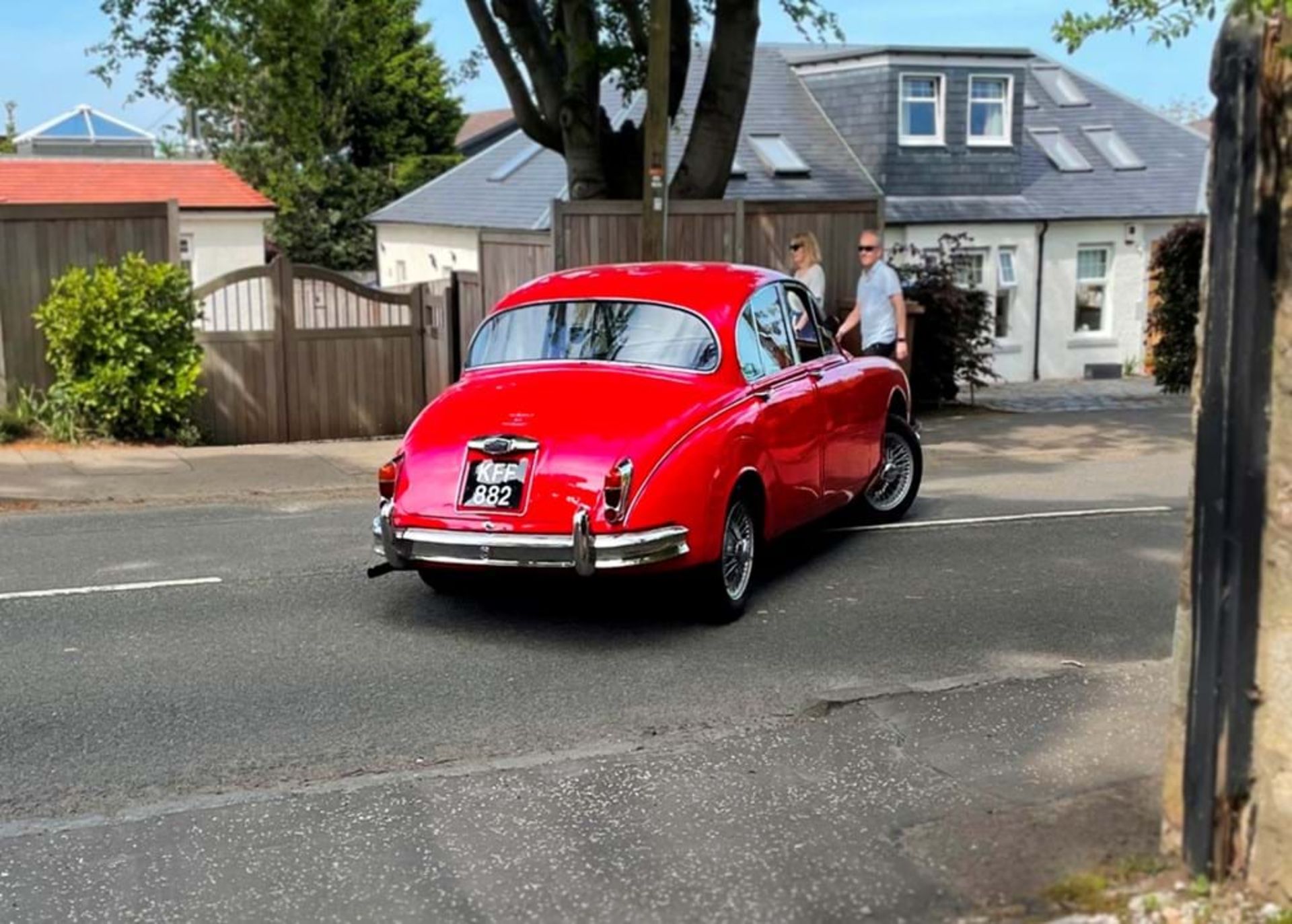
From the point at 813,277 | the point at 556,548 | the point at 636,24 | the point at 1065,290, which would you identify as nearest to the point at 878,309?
the point at 813,277

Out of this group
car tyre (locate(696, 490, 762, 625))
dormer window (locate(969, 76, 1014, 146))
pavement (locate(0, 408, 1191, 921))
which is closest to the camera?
pavement (locate(0, 408, 1191, 921))

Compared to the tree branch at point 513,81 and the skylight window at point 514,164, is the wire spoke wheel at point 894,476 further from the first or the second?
the skylight window at point 514,164

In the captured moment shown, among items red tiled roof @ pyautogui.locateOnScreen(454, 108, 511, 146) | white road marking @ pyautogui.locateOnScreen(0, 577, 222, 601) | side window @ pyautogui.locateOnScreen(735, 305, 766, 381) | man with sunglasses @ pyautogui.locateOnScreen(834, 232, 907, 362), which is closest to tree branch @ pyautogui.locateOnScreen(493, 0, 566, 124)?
man with sunglasses @ pyautogui.locateOnScreen(834, 232, 907, 362)

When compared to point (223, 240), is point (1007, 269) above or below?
below

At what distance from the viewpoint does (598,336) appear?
8227 mm

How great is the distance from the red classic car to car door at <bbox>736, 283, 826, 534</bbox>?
1cm

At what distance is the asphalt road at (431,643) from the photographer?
5793 mm

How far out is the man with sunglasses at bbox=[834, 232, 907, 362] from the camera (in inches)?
518

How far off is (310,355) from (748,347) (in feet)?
28.3

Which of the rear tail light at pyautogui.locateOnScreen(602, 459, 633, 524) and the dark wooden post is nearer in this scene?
the dark wooden post

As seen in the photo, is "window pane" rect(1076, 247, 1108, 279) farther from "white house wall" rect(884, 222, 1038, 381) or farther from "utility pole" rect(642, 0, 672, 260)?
"utility pole" rect(642, 0, 672, 260)

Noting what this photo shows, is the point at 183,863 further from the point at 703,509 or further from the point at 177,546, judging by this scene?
the point at 177,546

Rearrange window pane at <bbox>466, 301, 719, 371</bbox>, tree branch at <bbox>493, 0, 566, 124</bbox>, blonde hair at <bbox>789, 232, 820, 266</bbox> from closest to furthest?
1. window pane at <bbox>466, 301, 719, 371</bbox>
2. blonde hair at <bbox>789, 232, 820, 266</bbox>
3. tree branch at <bbox>493, 0, 566, 124</bbox>

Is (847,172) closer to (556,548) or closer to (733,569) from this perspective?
(733,569)
